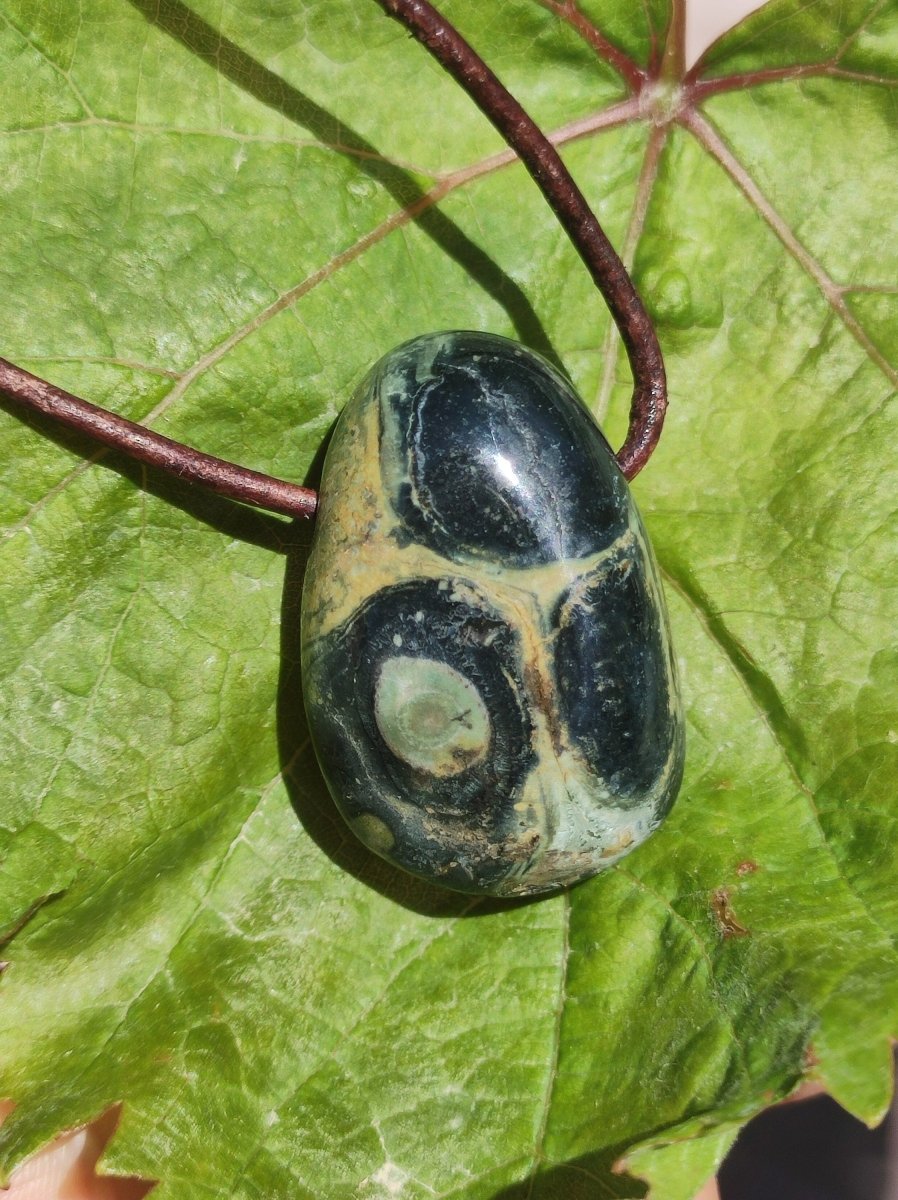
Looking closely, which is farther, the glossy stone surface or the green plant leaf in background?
Answer: the green plant leaf in background

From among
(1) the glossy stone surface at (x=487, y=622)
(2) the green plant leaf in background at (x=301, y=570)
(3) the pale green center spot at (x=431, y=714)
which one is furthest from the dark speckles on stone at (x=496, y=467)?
(2) the green plant leaf in background at (x=301, y=570)

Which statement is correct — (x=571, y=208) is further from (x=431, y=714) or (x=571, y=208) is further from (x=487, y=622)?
(x=431, y=714)

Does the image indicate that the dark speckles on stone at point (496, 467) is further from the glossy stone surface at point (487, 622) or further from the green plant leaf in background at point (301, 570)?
the green plant leaf in background at point (301, 570)

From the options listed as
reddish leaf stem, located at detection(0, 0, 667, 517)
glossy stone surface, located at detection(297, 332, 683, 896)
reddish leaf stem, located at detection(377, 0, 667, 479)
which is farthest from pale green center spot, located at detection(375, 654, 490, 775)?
reddish leaf stem, located at detection(377, 0, 667, 479)

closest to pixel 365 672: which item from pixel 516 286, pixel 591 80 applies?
pixel 516 286

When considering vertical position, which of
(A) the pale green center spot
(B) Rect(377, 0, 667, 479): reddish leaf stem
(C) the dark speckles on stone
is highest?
(B) Rect(377, 0, 667, 479): reddish leaf stem

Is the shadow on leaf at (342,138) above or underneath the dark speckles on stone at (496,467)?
above

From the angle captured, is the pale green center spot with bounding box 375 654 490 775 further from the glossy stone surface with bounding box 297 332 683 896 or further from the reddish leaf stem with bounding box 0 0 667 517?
the reddish leaf stem with bounding box 0 0 667 517
